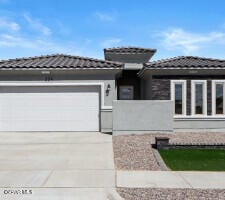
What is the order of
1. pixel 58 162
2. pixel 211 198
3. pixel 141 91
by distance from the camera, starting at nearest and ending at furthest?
pixel 211 198, pixel 58 162, pixel 141 91

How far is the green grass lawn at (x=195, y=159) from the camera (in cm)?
923

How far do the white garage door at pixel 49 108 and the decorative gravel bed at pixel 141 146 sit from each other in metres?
2.84

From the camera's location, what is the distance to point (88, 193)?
6668 millimetres

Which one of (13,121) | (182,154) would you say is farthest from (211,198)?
(13,121)

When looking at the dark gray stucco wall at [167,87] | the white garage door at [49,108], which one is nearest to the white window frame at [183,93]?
the dark gray stucco wall at [167,87]

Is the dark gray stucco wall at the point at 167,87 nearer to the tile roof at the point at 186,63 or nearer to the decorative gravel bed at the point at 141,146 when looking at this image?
the tile roof at the point at 186,63

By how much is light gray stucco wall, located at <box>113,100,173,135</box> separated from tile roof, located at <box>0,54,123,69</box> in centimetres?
225

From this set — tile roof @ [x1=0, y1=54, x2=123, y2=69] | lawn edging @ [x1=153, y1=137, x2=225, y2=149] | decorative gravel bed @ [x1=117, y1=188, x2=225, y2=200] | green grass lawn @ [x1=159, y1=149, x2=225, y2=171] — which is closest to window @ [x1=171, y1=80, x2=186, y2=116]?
tile roof @ [x1=0, y1=54, x2=123, y2=69]

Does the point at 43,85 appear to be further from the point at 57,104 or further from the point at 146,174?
the point at 146,174

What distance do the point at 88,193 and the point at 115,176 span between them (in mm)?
1498

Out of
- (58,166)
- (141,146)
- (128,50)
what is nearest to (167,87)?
(141,146)

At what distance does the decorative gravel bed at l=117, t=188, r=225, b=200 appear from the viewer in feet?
21.3

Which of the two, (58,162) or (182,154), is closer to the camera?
(58,162)

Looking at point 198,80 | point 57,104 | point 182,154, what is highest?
point 198,80
